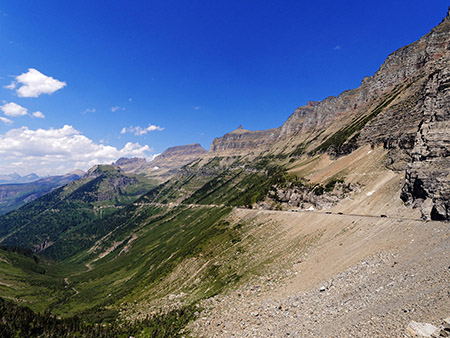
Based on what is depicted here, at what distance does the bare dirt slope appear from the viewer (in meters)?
27.9

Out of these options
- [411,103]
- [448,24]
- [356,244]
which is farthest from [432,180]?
[448,24]

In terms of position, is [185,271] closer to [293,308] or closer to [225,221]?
[225,221]

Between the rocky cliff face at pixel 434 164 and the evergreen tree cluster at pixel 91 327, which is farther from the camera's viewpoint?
the evergreen tree cluster at pixel 91 327

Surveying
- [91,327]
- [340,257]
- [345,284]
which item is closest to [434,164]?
[340,257]

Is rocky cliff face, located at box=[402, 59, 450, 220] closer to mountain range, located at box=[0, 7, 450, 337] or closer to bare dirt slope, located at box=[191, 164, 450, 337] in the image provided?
mountain range, located at box=[0, 7, 450, 337]

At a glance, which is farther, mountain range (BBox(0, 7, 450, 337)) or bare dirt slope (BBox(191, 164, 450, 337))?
mountain range (BBox(0, 7, 450, 337))

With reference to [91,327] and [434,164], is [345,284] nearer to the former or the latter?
[434,164]

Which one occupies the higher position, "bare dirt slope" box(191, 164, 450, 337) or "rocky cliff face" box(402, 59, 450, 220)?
"rocky cliff face" box(402, 59, 450, 220)

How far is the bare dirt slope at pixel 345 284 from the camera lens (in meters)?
27.9

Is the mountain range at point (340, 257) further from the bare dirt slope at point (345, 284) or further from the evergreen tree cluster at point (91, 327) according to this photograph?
the evergreen tree cluster at point (91, 327)

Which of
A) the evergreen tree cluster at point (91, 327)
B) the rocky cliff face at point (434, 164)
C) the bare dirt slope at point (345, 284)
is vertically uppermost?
the rocky cliff face at point (434, 164)

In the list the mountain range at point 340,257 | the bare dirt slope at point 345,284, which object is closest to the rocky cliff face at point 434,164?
the mountain range at point 340,257

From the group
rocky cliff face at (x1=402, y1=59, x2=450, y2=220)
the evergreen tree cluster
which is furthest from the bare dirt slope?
the evergreen tree cluster

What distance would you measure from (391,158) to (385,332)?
101 meters
